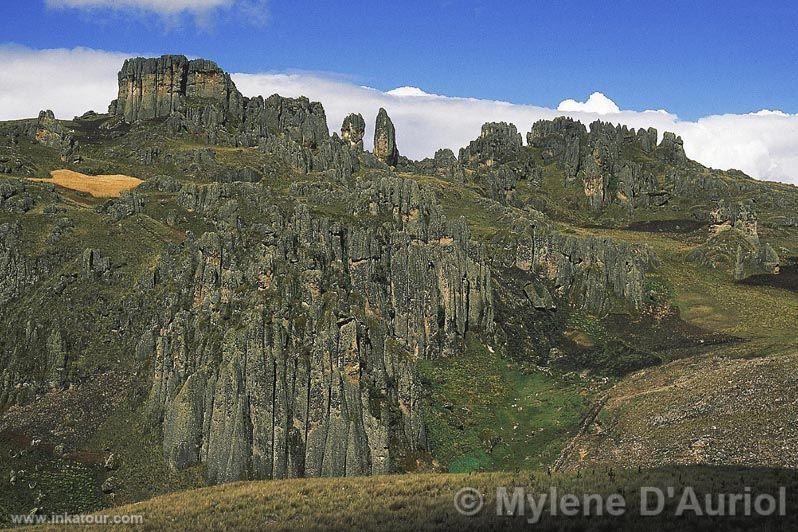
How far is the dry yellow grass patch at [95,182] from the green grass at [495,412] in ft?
316

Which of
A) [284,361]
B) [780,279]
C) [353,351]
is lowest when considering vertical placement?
[284,361]

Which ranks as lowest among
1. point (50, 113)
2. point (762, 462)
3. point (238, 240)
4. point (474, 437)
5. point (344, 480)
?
point (474, 437)

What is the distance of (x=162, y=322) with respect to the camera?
7844 centimetres

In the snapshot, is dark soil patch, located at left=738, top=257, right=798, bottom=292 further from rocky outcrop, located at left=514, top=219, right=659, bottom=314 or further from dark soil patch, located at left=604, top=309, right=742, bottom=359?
dark soil patch, located at left=604, top=309, right=742, bottom=359

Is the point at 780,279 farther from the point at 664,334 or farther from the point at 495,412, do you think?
the point at 495,412

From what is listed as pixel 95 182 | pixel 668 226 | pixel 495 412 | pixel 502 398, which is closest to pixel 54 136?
pixel 95 182

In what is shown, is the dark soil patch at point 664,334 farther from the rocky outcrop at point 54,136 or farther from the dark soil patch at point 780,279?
the rocky outcrop at point 54,136

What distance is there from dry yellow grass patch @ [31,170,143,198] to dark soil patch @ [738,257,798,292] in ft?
447

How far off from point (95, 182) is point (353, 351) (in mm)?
114912

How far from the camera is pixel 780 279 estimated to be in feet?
391

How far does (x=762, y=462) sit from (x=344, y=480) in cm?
2803

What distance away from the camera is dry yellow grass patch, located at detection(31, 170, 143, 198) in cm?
14112

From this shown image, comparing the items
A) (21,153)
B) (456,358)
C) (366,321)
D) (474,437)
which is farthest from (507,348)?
(21,153)

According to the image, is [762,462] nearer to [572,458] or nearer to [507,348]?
[572,458]
